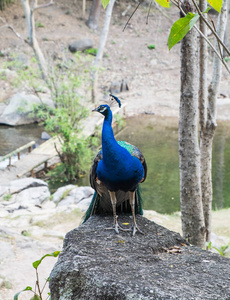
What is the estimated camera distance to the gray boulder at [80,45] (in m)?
19.0

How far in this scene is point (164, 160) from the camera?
10.2 m

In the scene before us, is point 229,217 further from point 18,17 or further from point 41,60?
point 18,17

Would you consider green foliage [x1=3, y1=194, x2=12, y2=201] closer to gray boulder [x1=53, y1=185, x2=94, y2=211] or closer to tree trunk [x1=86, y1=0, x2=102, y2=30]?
gray boulder [x1=53, y1=185, x2=94, y2=211]

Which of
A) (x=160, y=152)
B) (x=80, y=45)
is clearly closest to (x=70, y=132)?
(x=160, y=152)

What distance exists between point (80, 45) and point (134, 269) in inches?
699

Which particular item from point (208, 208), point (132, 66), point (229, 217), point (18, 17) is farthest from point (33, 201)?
point (18, 17)

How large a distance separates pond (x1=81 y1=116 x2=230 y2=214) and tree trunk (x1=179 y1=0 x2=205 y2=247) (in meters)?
3.65

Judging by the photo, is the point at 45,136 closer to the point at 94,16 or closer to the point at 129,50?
the point at 129,50

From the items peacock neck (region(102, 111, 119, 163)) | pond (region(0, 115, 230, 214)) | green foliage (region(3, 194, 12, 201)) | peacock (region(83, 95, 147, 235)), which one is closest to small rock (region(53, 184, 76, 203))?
green foliage (region(3, 194, 12, 201))

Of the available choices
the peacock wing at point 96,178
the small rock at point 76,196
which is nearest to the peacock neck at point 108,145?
the peacock wing at point 96,178

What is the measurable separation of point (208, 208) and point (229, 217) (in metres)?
2.51

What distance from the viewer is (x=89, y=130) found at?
11.5 metres

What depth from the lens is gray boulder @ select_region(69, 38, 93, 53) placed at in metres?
19.0

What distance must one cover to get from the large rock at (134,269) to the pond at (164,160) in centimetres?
486
